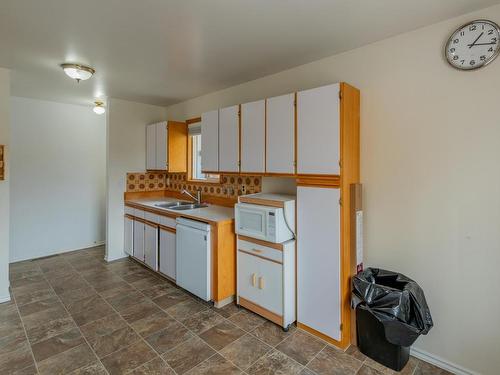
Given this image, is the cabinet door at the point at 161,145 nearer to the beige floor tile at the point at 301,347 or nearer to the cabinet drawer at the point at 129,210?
the cabinet drawer at the point at 129,210

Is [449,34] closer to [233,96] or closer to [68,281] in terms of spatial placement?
[233,96]

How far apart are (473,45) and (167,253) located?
3.39 metres

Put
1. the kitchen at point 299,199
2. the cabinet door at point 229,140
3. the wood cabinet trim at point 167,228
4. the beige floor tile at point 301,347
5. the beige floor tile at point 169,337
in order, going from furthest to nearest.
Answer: the wood cabinet trim at point 167,228, the cabinet door at point 229,140, the beige floor tile at point 169,337, the beige floor tile at point 301,347, the kitchen at point 299,199

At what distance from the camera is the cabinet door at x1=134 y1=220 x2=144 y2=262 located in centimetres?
387

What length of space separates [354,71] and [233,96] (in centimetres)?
155

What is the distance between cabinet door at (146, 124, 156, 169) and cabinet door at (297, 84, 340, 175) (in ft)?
8.77


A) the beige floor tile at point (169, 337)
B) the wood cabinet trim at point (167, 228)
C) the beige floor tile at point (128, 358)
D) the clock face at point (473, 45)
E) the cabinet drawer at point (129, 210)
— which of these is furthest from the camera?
the cabinet drawer at point (129, 210)

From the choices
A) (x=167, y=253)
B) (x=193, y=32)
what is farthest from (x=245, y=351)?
(x=193, y=32)

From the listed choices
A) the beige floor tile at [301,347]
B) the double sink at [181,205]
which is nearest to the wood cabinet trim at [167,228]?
the double sink at [181,205]

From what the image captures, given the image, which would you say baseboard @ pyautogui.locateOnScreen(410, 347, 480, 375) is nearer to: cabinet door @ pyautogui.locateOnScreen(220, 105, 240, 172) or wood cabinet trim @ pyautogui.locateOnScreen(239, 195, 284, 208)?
wood cabinet trim @ pyautogui.locateOnScreen(239, 195, 284, 208)

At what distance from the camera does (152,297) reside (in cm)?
305

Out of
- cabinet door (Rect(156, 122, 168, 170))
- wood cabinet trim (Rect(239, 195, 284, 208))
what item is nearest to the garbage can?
wood cabinet trim (Rect(239, 195, 284, 208))

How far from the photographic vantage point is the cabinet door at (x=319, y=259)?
7.16 ft

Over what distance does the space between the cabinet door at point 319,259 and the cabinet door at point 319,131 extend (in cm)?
21
